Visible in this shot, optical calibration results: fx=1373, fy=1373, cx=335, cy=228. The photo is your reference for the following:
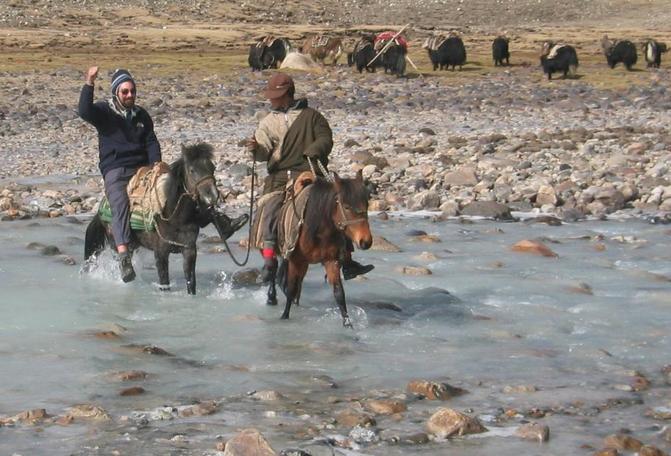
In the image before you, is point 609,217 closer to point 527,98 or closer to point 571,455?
point 571,455

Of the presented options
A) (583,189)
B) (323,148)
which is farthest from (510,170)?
(323,148)

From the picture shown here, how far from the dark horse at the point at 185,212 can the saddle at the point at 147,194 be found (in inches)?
1.8

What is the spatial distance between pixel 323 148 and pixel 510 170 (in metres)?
6.59

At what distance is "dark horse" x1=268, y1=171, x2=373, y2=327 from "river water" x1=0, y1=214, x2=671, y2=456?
32 centimetres

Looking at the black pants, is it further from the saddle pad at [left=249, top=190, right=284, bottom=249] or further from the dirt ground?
the dirt ground

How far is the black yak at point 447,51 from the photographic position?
1372 inches

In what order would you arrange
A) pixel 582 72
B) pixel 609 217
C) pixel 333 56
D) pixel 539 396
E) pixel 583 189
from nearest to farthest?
pixel 539 396, pixel 609 217, pixel 583 189, pixel 582 72, pixel 333 56

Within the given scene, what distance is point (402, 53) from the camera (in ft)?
108

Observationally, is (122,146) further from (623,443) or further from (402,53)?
(402,53)

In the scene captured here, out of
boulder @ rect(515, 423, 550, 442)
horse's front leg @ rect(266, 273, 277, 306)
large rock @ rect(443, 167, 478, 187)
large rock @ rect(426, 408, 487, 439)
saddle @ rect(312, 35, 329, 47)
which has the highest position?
large rock @ rect(426, 408, 487, 439)

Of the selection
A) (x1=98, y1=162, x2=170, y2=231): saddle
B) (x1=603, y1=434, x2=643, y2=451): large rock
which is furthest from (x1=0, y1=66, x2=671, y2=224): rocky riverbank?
(x1=603, y1=434, x2=643, y2=451): large rock

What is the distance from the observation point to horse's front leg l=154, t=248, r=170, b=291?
29.6ft

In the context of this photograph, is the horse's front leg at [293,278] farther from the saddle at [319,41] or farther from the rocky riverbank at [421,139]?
the saddle at [319,41]

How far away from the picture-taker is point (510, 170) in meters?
14.5
